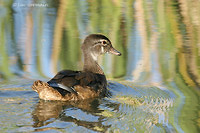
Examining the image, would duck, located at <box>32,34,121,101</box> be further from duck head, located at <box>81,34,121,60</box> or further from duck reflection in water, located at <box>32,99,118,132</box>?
duck head, located at <box>81,34,121,60</box>

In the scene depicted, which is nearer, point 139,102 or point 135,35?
point 139,102

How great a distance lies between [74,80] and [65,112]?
1.02m

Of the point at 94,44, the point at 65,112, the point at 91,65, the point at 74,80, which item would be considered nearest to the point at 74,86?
the point at 74,80

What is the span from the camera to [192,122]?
7371 millimetres

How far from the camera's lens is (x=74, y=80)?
8.44 metres

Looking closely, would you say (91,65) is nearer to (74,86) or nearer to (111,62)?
(111,62)

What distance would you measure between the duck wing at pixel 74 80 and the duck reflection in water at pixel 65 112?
0.32 metres

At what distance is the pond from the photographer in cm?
723

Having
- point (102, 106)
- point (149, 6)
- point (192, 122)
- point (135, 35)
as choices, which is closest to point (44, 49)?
point (135, 35)

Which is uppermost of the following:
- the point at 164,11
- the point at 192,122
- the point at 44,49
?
the point at 164,11

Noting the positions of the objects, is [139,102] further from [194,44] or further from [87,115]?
[194,44]

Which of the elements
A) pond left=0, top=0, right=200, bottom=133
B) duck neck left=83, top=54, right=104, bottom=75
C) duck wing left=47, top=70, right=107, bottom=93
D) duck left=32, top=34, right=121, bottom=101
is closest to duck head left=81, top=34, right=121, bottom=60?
duck neck left=83, top=54, right=104, bottom=75

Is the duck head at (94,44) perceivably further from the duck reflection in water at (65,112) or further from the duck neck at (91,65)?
the duck reflection in water at (65,112)

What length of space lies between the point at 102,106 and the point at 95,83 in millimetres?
904
